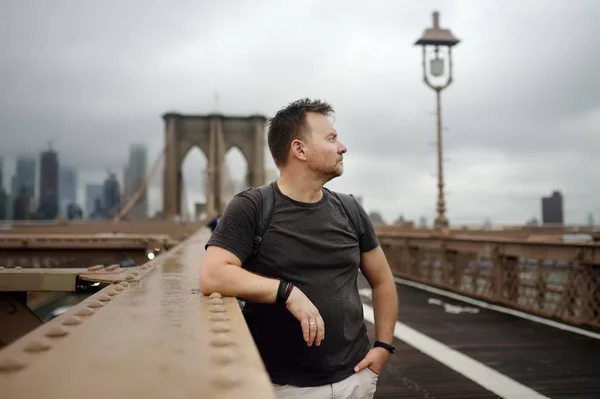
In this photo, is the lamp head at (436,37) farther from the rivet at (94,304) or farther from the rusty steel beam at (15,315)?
the rivet at (94,304)

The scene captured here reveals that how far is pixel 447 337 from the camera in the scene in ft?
19.9

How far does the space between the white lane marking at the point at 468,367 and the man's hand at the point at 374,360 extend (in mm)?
2037

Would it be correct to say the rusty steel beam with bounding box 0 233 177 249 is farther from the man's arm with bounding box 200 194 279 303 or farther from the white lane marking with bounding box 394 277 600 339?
the man's arm with bounding box 200 194 279 303

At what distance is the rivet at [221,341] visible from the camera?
3.81ft

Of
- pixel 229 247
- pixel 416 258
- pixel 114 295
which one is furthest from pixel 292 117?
pixel 416 258

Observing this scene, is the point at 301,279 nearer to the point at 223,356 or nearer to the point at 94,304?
the point at 94,304

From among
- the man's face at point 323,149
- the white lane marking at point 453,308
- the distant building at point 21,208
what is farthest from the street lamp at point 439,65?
the distant building at point 21,208

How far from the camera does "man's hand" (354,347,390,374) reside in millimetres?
2043

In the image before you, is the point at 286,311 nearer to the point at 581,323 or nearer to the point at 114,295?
the point at 114,295

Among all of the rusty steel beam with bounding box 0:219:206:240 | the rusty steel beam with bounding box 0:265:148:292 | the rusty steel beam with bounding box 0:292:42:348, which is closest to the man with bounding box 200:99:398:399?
the rusty steel beam with bounding box 0:265:148:292

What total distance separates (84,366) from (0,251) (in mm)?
9606

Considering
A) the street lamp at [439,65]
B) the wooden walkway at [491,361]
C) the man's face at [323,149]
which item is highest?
the street lamp at [439,65]

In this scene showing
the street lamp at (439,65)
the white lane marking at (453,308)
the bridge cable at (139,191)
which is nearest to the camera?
the white lane marking at (453,308)

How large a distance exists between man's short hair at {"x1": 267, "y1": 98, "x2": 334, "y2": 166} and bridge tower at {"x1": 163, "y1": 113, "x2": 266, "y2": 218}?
45745 mm
